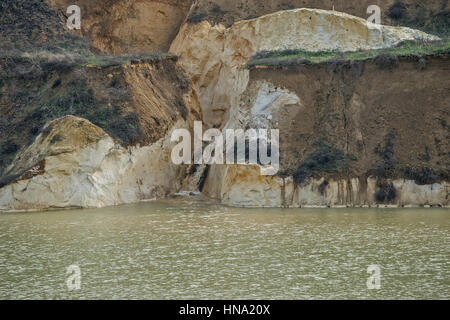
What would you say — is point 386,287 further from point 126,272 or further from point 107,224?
point 107,224

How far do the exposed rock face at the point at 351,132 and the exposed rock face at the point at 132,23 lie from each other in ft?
57.6

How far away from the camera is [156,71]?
40438mm

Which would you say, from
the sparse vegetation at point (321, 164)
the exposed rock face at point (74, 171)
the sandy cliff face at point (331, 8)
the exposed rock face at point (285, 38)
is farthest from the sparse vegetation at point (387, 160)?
the sandy cliff face at point (331, 8)

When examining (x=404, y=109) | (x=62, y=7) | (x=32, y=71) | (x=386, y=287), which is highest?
(x=62, y=7)

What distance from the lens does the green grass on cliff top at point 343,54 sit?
3438cm

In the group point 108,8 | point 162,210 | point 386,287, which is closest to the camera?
point 386,287

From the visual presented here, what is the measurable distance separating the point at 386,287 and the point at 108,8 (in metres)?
39.5

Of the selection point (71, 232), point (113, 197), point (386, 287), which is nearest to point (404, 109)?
point (113, 197)

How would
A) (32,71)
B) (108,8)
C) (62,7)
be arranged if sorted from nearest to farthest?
(32,71)
(62,7)
(108,8)

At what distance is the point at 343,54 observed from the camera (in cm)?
3694

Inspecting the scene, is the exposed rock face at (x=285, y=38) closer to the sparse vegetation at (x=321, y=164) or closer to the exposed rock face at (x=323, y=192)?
the sparse vegetation at (x=321, y=164)

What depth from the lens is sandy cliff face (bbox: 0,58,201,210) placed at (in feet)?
108

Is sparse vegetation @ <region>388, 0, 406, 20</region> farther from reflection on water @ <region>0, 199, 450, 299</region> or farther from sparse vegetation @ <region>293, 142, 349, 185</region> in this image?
reflection on water @ <region>0, 199, 450, 299</region>

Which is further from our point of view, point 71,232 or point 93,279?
point 71,232
